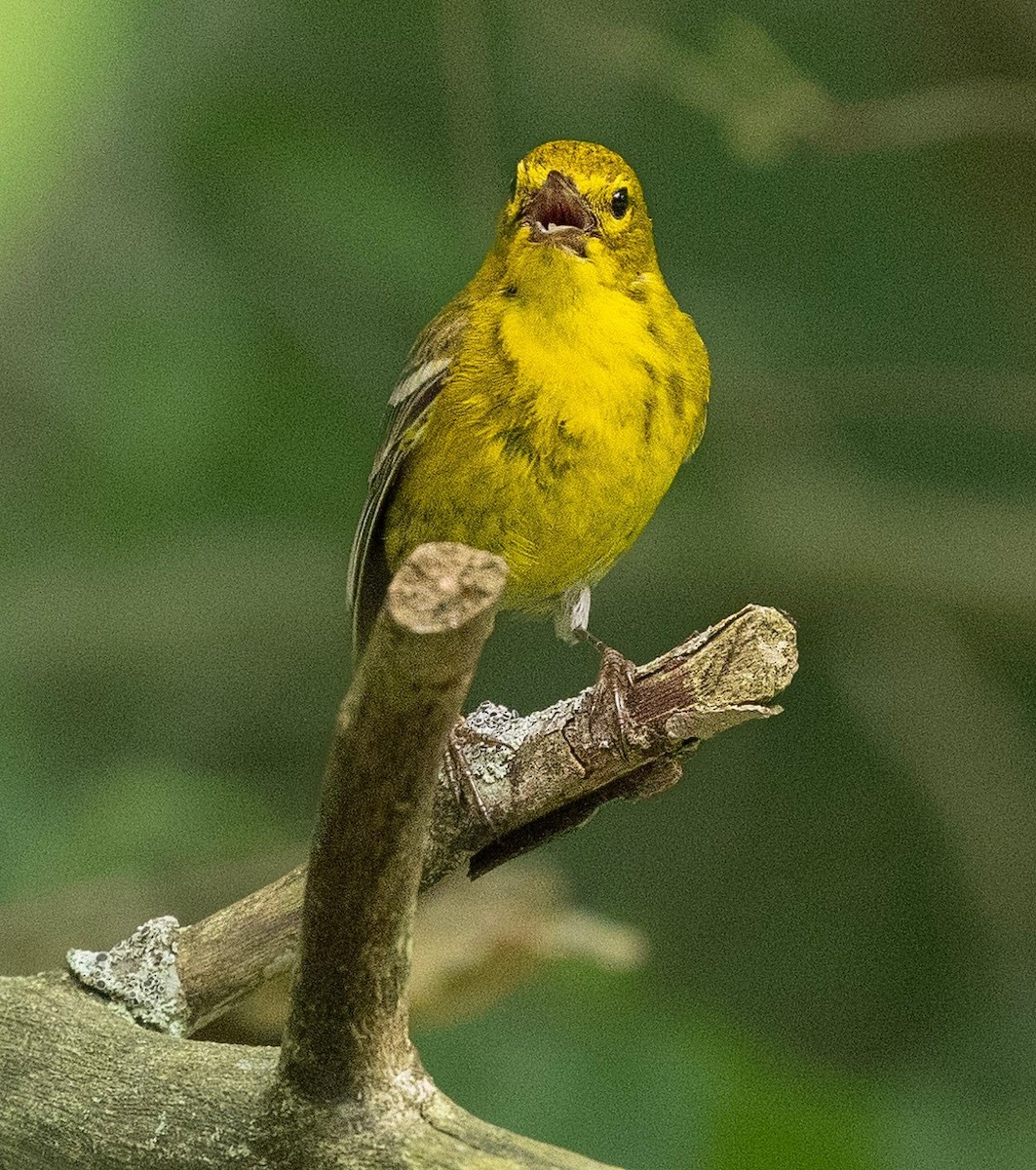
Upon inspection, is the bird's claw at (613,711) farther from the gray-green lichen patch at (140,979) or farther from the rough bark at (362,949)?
the gray-green lichen patch at (140,979)

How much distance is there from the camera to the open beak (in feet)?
10.1

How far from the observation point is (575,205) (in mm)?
3123

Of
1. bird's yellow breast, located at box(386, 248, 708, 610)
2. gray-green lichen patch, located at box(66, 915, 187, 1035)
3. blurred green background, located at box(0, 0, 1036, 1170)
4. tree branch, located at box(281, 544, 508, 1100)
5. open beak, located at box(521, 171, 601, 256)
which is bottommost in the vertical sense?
tree branch, located at box(281, 544, 508, 1100)

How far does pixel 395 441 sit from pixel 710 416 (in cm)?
179

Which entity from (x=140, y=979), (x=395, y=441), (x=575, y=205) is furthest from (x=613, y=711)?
(x=575, y=205)

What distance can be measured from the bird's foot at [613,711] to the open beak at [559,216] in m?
0.88

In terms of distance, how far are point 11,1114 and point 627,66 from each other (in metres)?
3.30

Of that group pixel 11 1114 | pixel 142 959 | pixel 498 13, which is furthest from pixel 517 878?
pixel 498 13

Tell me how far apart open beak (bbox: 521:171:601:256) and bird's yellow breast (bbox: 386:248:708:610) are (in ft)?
0.12

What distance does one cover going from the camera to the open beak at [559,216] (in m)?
3.09

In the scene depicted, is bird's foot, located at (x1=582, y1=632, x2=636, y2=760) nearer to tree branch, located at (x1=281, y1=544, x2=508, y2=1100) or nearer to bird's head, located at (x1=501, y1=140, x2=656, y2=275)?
tree branch, located at (x1=281, y1=544, x2=508, y2=1100)

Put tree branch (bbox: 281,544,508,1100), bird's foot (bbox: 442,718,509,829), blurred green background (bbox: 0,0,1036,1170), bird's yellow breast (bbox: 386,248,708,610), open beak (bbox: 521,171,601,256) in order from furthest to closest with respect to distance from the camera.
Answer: blurred green background (bbox: 0,0,1036,1170) < open beak (bbox: 521,171,601,256) < bird's yellow breast (bbox: 386,248,708,610) < bird's foot (bbox: 442,718,509,829) < tree branch (bbox: 281,544,508,1100)

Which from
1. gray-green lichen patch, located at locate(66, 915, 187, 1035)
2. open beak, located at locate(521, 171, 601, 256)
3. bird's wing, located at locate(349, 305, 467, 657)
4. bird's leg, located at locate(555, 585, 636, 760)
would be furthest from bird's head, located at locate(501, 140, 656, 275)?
gray-green lichen patch, located at locate(66, 915, 187, 1035)

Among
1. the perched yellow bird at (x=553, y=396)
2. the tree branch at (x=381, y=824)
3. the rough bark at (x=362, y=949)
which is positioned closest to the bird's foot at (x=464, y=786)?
the rough bark at (x=362, y=949)
